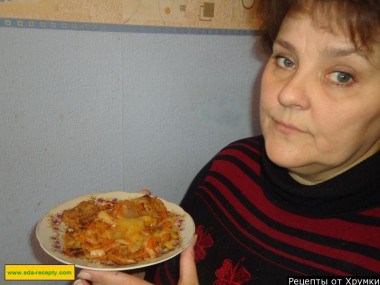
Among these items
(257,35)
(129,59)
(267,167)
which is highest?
(257,35)

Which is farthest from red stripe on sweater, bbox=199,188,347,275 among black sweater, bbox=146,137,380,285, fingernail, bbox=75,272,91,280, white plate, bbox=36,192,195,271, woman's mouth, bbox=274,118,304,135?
fingernail, bbox=75,272,91,280

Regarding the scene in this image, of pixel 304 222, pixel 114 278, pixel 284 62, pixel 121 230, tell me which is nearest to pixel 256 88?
pixel 284 62

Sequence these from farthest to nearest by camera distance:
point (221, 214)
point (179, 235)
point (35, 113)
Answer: point (35, 113)
point (221, 214)
point (179, 235)

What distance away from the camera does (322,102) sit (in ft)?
2.73

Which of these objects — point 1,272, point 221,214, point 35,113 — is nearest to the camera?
point 221,214

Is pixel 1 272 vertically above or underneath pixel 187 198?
underneath

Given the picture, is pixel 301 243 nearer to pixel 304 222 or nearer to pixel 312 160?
pixel 304 222

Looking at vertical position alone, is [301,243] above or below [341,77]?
below

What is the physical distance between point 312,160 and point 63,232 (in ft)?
2.22

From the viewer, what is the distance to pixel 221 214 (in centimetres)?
120

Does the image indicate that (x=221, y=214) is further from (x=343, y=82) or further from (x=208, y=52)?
(x=208, y=52)

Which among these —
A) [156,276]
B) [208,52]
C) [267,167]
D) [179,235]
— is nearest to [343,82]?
[267,167]

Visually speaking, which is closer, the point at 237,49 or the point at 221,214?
the point at 221,214

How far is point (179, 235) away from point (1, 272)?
850 mm
